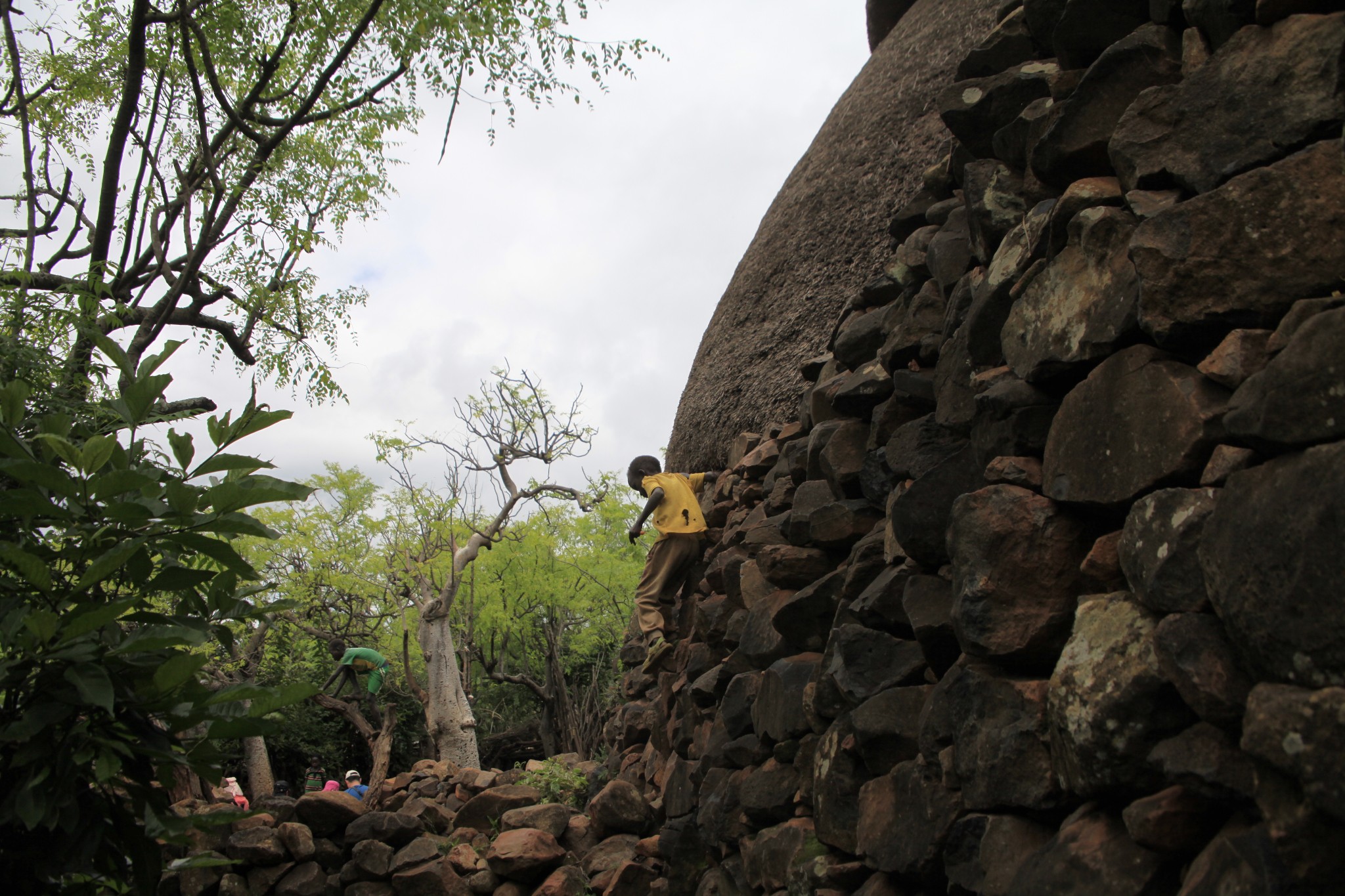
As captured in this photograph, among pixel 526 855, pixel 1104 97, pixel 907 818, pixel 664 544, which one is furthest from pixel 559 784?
pixel 1104 97

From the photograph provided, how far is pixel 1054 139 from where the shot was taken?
2.30 meters

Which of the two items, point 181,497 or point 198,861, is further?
point 198,861

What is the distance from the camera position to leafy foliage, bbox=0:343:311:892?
76.5 inches

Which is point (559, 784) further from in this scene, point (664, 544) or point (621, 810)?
point (664, 544)

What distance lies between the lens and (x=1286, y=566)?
1387 millimetres

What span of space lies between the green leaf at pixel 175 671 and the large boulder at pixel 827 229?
355 centimetres

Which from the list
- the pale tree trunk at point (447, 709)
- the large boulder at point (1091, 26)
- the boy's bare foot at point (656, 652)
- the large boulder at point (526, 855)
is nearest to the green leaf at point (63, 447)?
the large boulder at point (1091, 26)

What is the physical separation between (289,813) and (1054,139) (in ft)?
21.5

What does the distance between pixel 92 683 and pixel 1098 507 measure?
2144 millimetres

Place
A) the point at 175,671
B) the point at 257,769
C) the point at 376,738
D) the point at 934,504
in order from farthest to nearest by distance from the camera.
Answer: the point at 257,769 → the point at 376,738 → the point at 934,504 → the point at 175,671

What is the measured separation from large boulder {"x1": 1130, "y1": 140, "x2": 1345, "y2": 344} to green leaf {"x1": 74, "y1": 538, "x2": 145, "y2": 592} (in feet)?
7.12

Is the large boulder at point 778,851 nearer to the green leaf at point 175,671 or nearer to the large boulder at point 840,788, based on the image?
the large boulder at point 840,788

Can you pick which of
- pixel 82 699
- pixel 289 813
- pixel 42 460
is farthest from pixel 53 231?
pixel 82 699

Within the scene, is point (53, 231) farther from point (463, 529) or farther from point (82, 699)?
point (463, 529)
